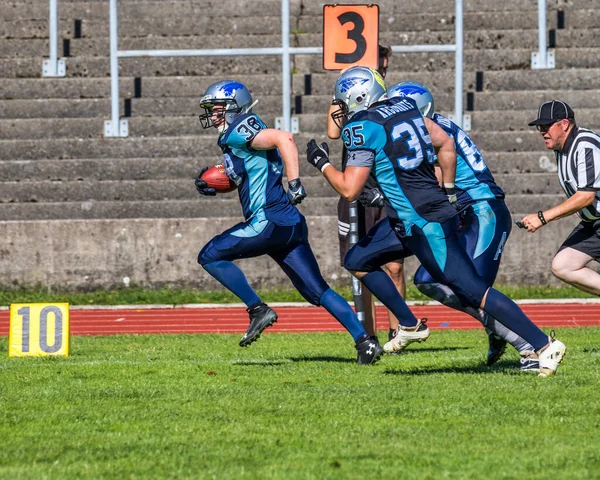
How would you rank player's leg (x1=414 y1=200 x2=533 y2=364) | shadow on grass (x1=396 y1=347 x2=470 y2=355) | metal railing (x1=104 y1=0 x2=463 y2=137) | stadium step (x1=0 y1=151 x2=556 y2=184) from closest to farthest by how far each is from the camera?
1. player's leg (x1=414 y1=200 x2=533 y2=364)
2. shadow on grass (x1=396 y1=347 x2=470 y2=355)
3. metal railing (x1=104 y1=0 x2=463 y2=137)
4. stadium step (x1=0 y1=151 x2=556 y2=184)

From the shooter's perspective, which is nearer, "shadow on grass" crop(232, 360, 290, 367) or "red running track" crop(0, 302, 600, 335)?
"shadow on grass" crop(232, 360, 290, 367)

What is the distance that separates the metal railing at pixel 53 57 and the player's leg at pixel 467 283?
12.5 metres

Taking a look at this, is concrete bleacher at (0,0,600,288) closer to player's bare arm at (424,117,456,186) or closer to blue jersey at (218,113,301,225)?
blue jersey at (218,113,301,225)

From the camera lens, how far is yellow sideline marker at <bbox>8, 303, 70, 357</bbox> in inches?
370

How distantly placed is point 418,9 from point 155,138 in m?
5.10

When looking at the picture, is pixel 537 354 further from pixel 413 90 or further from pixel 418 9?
pixel 418 9

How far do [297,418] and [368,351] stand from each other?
2.44 meters

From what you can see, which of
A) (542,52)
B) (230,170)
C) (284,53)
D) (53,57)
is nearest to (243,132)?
(230,170)

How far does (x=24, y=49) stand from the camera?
20469 millimetres

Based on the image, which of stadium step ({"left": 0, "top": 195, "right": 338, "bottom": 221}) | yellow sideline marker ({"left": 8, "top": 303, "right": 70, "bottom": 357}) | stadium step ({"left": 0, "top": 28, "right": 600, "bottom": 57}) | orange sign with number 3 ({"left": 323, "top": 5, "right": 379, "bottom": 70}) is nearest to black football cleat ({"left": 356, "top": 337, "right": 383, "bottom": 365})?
yellow sideline marker ({"left": 8, "top": 303, "right": 70, "bottom": 357})

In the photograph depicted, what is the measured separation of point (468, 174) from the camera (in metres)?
8.73

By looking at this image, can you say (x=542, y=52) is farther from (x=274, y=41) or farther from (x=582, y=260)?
(x=582, y=260)

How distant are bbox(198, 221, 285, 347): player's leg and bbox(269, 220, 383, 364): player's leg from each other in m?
0.14

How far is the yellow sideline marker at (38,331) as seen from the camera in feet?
30.9
